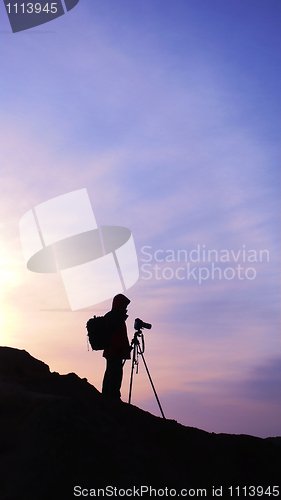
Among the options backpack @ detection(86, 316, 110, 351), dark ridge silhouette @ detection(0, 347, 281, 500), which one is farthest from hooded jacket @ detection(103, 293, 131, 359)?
dark ridge silhouette @ detection(0, 347, 281, 500)

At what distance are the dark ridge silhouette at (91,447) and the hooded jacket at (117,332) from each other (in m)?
1.16

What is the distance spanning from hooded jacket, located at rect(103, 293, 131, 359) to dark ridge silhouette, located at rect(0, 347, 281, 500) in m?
1.16

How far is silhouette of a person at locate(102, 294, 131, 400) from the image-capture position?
9953mm

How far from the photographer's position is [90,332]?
32.6 ft

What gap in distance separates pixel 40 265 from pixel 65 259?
82cm

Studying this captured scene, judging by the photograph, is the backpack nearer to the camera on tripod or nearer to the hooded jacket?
the hooded jacket

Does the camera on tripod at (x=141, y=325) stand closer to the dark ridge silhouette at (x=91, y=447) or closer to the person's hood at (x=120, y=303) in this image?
the person's hood at (x=120, y=303)

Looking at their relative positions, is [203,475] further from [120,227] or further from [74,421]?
[120,227]

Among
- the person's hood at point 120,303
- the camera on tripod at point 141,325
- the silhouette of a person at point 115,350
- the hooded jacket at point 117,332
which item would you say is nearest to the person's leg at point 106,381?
the silhouette of a person at point 115,350

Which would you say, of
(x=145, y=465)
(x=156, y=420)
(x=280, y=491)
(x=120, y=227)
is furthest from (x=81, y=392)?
(x=120, y=227)

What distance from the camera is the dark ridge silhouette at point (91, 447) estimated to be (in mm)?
5953

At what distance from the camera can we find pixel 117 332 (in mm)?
9984

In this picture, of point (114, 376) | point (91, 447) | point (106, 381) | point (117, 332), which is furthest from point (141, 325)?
point (91, 447)

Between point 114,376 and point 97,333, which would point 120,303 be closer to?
point 97,333
